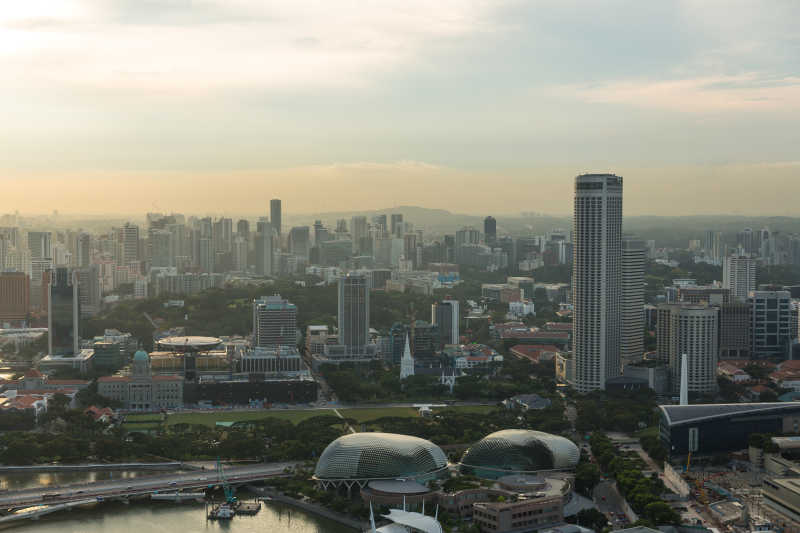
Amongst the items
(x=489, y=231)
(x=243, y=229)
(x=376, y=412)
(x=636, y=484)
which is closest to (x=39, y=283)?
(x=376, y=412)

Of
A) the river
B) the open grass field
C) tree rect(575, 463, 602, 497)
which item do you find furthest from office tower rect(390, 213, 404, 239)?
the river

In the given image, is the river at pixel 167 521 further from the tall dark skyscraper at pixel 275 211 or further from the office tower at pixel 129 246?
the tall dark skyscraper at pixel 275 211

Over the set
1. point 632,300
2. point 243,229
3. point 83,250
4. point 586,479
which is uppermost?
point 243,229

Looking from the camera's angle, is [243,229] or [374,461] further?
[243,229]

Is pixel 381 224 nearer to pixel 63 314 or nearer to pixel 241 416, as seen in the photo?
pixel 63 314

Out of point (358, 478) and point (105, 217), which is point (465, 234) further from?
point (358, 478)
